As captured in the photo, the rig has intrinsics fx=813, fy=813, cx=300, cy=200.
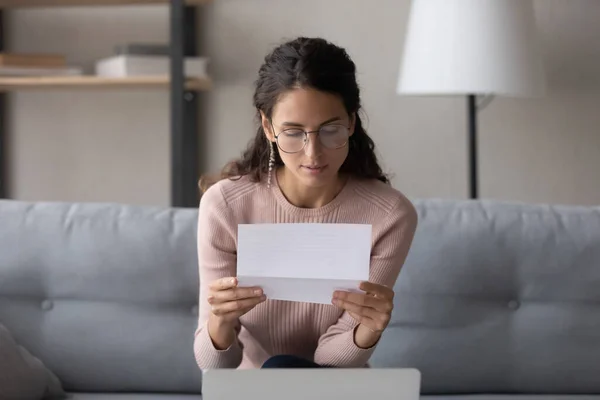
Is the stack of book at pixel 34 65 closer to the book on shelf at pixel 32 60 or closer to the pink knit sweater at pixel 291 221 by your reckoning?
the book on shelf at pixel 32 60

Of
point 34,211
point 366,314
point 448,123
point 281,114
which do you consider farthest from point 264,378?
point 448,123

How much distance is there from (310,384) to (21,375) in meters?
0.80

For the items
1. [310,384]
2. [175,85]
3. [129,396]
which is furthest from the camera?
[175,85]

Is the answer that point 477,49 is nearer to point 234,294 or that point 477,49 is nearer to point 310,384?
point 234,294

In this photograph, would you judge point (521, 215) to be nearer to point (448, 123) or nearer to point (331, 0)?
point (448, 123)

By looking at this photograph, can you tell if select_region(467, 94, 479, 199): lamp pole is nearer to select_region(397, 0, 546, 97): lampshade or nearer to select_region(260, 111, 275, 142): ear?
select_region(397, 0, 546, 97): lampshade

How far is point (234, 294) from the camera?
1333 mm

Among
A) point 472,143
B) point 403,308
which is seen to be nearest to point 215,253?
point 403,308

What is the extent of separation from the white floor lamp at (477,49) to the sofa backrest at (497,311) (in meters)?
0.54

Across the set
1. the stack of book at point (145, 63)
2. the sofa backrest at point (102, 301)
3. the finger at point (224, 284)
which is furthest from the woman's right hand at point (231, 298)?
the stack of book at point (145, 63)

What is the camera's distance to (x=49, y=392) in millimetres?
1685

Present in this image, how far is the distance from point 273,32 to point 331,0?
215 millimetres

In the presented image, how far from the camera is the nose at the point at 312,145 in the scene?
1.36 meters

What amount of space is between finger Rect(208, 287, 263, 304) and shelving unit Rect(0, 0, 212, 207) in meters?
1.08
